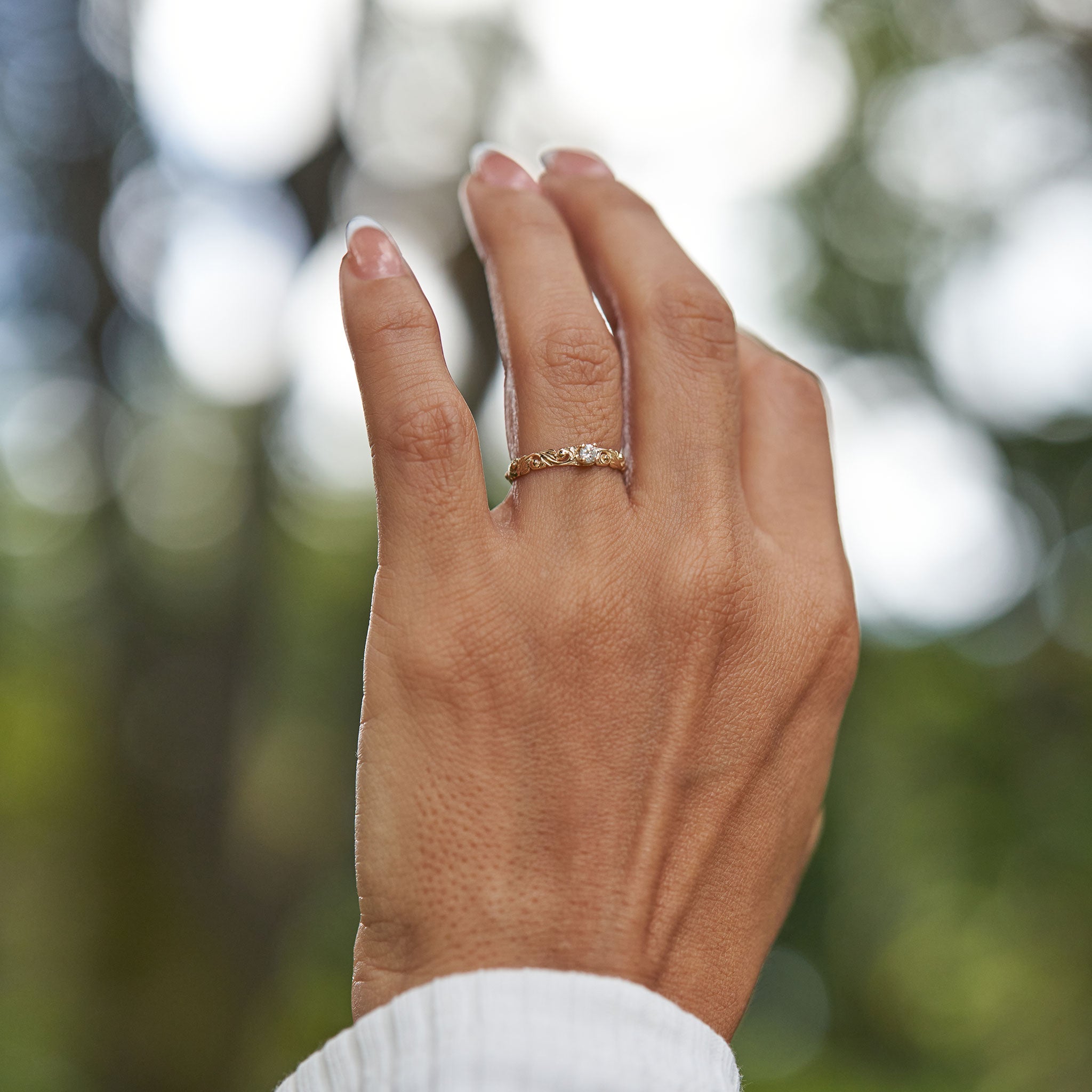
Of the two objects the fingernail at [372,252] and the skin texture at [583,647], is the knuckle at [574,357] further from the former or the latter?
the fingernail at [372,252]

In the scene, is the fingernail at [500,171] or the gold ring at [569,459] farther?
the fingernail at [500,171]

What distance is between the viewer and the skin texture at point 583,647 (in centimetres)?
87

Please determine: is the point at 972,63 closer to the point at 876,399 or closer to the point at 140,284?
the point at 876,399

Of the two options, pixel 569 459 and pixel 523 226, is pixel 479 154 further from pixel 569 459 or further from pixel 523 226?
pixel 569 459

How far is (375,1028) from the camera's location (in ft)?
2.59

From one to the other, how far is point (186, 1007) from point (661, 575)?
416 cm

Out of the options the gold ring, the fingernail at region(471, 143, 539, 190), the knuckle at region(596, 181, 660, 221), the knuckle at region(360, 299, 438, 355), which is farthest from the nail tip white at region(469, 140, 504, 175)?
the gold ring

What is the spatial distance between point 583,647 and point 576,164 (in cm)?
64

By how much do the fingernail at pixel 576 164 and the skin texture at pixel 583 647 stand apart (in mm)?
81

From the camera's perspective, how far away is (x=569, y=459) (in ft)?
3.14

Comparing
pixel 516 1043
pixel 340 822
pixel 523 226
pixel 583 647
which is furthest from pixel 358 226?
pixel 340 822

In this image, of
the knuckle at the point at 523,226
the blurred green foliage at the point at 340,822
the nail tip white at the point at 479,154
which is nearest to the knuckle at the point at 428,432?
the knuckle at the point at 523,226

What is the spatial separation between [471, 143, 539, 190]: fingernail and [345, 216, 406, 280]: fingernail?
18 centimetres

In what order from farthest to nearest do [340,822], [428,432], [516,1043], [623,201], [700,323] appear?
[340,822], [623,201], [700,323], [428,432], [516,1043]
